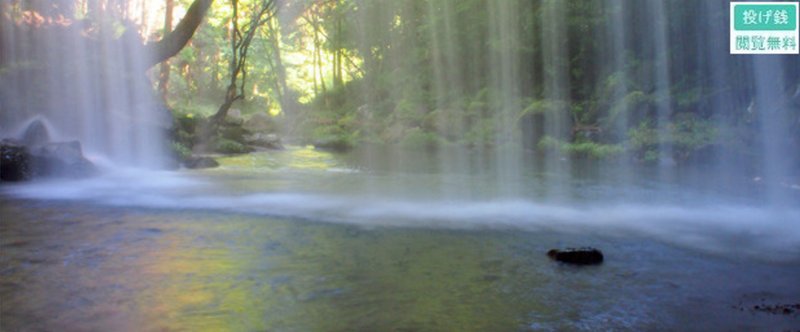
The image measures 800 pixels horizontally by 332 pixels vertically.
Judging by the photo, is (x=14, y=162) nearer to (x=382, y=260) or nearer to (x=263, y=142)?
(x=382, y=260)

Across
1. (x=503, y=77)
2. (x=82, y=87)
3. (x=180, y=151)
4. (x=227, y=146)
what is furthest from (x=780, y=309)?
(x=503, y=77)

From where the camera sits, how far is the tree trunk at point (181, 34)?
54.1 feet

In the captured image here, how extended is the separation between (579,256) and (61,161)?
10307 millimetres

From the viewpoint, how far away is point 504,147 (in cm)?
2373

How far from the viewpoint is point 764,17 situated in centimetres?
975

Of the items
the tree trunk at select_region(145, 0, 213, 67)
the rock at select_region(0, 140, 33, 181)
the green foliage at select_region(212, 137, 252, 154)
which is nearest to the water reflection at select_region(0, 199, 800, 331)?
the rock at select_region(0, 140, 33, 181)

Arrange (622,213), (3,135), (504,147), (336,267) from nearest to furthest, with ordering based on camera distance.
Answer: (336,267) < (622,213) < (3,135) < (504,147)

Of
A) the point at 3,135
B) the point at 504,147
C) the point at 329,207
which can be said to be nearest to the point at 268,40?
the point at 504,147

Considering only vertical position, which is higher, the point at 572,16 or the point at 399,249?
the point at 572,16

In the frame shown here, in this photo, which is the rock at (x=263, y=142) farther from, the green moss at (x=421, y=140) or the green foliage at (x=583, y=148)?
the green foliage at (x=583, y=148)

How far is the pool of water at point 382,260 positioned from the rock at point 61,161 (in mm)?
964

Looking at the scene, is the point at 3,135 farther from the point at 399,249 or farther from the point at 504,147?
the point at 504,147

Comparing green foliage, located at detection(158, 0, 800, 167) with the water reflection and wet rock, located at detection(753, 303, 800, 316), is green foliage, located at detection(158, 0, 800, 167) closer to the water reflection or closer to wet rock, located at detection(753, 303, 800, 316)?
the water reflection

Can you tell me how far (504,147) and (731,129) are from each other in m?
7.96
